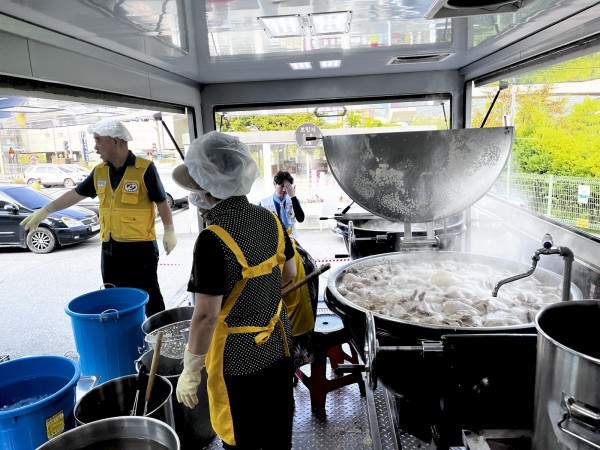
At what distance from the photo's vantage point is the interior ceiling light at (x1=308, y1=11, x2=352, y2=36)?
2.25 metres

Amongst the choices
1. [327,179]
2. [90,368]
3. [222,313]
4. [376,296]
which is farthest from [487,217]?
[327,179]

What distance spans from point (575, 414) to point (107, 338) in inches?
90.9

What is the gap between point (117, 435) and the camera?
151cm

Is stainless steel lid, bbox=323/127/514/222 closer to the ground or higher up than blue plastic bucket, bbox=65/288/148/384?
higher up

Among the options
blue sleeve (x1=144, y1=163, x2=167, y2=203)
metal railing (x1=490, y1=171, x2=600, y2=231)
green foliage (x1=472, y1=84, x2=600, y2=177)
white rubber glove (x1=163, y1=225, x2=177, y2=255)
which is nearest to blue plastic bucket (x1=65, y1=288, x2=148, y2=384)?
Result: blue sleeve (x1=144, y1=163, x2=167, y2=203)

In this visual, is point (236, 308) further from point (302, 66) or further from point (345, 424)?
point (302, 66)

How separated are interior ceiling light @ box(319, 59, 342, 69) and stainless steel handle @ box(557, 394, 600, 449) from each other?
292 centimetres

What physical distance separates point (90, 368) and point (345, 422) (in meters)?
1.64

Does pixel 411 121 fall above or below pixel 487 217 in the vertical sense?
above

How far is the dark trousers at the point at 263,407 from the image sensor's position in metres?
1.87

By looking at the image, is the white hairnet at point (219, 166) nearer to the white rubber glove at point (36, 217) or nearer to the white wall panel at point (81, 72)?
the white wall panel at point (81, 72)

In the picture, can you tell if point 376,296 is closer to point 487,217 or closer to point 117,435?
point 117,435

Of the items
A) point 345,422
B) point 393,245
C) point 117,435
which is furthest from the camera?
point 393,245

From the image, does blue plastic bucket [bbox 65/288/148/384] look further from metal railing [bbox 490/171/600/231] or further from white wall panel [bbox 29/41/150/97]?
metal railing [bbox 490/171/600/231]
